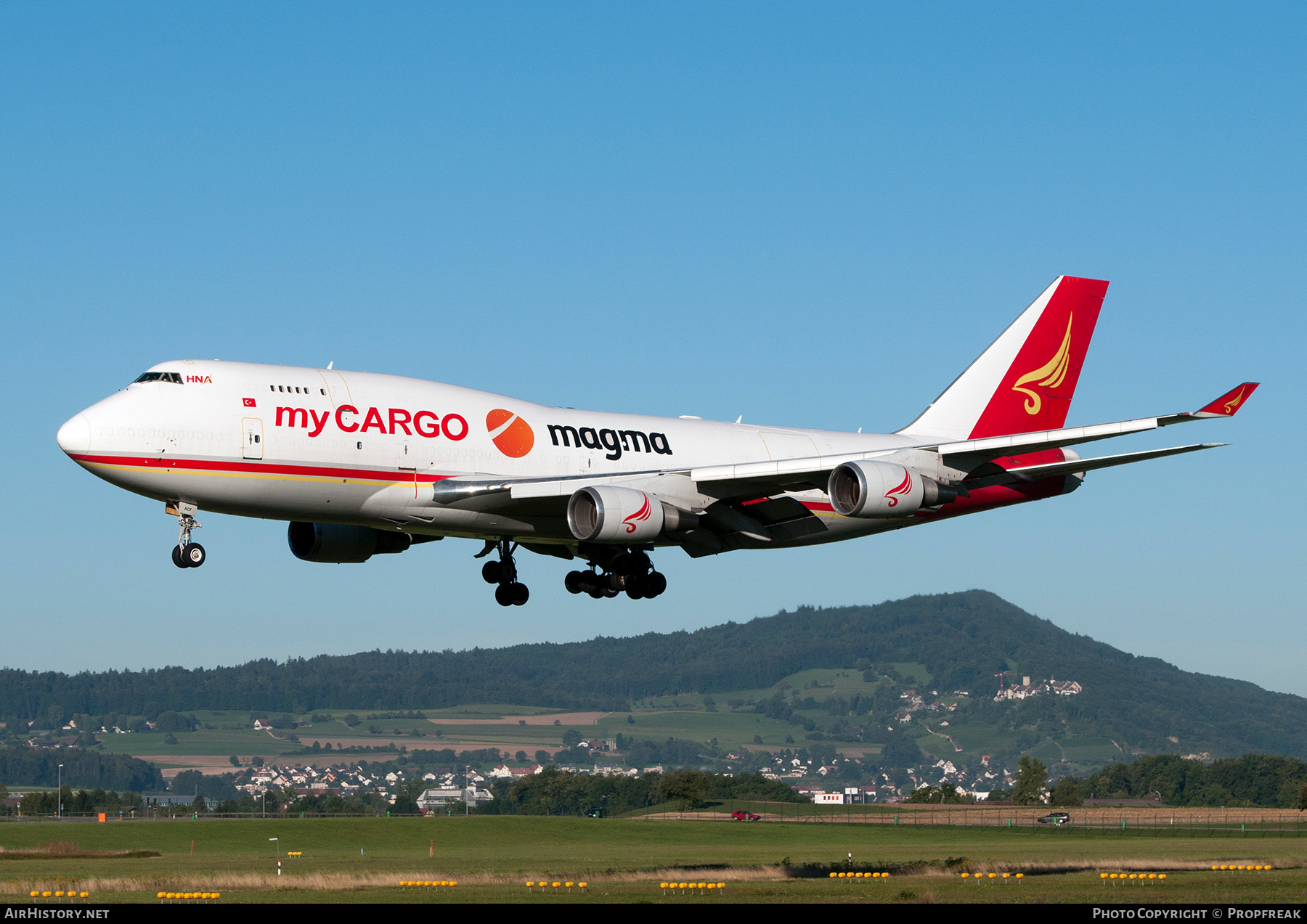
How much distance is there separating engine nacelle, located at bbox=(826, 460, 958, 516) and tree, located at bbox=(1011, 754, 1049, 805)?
129 m

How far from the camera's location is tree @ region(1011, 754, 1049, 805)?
167m

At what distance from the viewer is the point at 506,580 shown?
167 feet

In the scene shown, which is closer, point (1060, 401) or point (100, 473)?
point (100, 473)

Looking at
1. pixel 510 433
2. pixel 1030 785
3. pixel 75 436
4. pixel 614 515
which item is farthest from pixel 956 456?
pixel 1030 785

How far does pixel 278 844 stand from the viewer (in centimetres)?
8606

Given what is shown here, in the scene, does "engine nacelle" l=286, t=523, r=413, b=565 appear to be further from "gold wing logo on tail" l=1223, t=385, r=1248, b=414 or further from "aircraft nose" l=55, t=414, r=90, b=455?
"gold wing logo on tail" l=1223, t=385, r=1248, b=414

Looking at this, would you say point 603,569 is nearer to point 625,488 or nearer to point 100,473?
Result: point 625,488

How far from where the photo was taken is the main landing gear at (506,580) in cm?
5069

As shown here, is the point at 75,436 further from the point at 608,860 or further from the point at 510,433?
the point at 608,860

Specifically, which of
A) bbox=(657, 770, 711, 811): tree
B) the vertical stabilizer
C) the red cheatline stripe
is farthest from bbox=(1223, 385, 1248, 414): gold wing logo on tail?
bbox=(657, 770, 711, 811): tree

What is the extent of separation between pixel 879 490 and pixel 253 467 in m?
18.4

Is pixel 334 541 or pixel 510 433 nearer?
pixel 510 433
